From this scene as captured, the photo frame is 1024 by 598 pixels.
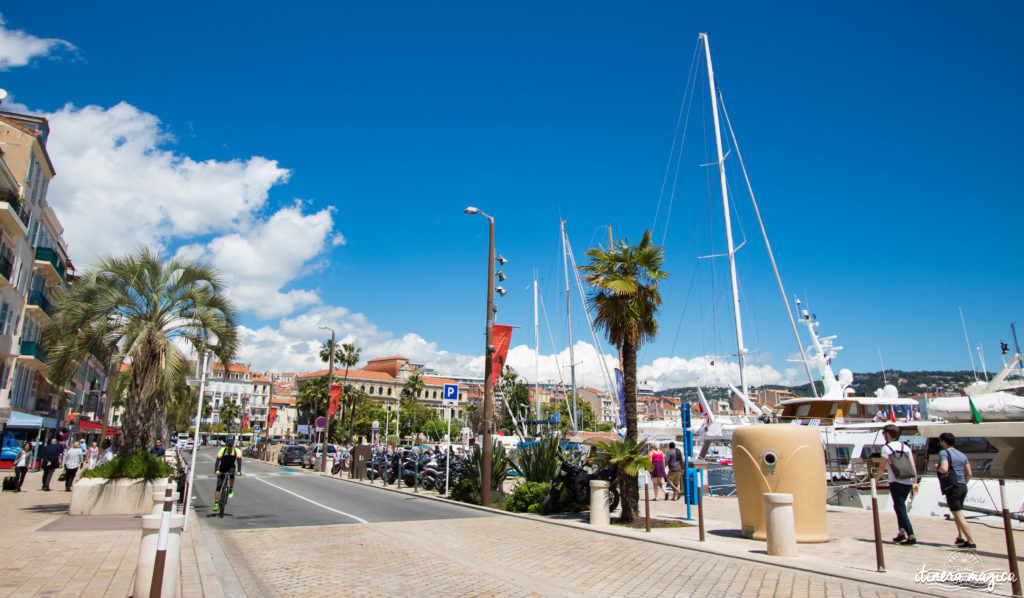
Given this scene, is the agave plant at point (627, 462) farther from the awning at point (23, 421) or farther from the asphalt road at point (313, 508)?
the awning at point (23, 421)

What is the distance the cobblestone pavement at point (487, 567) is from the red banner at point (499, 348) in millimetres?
6520

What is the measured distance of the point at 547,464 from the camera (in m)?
16.0

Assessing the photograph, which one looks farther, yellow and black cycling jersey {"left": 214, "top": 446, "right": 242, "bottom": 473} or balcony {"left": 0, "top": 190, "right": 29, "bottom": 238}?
balcony {"left": 0, "top": 190, "right": 29, "bottom": 238}

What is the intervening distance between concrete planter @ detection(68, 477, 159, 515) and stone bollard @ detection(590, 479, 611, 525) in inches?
378

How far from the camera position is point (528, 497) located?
15.1 meters

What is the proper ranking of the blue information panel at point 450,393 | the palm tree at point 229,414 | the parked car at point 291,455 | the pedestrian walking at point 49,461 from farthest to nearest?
1. the palm tree at point 229,414
2. the parked car at point 291,455
3. the pedestrian walking at point 49,461
4. the blue information panel at point 450,393

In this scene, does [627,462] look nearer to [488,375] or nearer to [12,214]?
[488,375]

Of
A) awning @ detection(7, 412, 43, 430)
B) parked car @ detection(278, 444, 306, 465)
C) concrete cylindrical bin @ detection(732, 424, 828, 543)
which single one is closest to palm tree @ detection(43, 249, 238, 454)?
concrete cylindrical bin @ detection(732, 424, 828, 543)

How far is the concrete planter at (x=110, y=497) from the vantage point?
13602 mm

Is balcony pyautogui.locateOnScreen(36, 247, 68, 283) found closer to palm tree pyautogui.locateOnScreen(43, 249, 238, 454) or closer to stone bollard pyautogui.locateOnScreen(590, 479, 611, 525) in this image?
palm tree pyautogui.locateOnScreen(43, 249, 238, 454)

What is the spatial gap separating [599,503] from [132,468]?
1104 centimetres

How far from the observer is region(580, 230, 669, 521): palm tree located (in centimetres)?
1281

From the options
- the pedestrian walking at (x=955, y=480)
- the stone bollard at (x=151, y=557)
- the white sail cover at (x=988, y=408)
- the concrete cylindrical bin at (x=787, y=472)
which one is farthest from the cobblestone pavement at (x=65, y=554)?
the white sail cover at (x=988, y=408)

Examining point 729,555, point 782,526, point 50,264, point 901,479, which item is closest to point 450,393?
point 729,555
